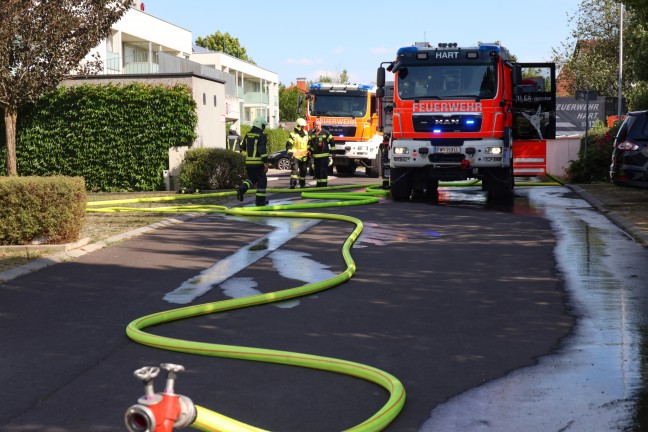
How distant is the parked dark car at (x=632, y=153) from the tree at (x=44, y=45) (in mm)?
13002

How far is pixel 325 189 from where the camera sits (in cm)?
2234

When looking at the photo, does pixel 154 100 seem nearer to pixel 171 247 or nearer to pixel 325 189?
pixel 325 189

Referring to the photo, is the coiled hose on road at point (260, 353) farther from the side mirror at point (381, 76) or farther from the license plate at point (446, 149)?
the side mirror at point (381, 76)

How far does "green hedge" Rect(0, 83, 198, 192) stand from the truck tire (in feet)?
20.6

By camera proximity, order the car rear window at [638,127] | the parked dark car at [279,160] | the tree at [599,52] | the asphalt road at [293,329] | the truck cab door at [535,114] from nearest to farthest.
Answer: the asphalt road at [293,329], the car rear window at [638,127], the truck cab door at [535,114], the parked dark car at [279,160], the tree at [599,52]

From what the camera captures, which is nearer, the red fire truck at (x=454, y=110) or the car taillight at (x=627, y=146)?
the car taillight at (x=627, y=146)

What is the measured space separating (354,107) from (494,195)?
37.9 feet

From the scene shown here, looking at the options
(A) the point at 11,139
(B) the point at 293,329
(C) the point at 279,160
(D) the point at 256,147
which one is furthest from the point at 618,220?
(C) the point at 279,160

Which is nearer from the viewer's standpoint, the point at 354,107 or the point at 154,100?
the point at 154,100

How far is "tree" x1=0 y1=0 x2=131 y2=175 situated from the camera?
70.8 feet

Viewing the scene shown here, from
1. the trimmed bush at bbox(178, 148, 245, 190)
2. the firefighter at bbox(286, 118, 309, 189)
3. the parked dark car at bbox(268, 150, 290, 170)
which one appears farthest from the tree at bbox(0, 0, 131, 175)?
the parked dark car at bbox(268, 150, 290, 170)

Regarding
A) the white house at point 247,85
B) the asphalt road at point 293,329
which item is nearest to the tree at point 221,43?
the white house at point 247,85

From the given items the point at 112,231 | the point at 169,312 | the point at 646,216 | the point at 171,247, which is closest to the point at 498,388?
the point at 169,312

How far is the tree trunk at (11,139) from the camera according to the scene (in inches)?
910
